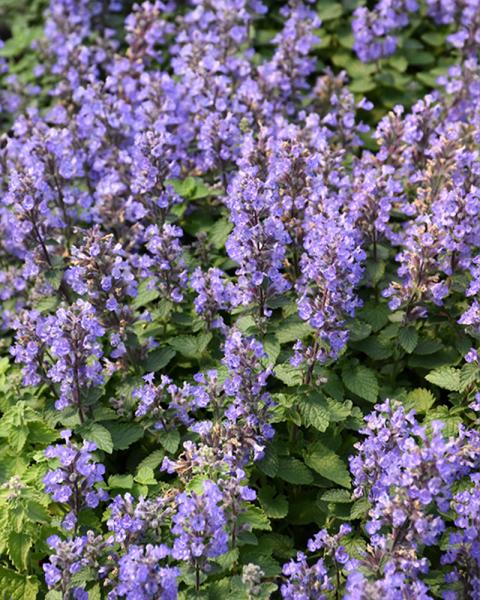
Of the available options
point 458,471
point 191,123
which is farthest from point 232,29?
point 458,471

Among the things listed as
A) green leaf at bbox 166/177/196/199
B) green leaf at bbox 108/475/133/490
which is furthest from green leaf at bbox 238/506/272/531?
green leaf at bbox 166/177/196/199

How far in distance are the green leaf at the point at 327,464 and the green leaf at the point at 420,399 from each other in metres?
0.63

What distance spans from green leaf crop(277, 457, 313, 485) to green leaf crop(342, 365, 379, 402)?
63 cm

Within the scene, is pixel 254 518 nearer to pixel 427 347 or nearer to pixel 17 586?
pixel 17 586

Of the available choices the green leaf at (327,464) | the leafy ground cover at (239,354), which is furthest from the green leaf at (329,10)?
the green leaf at (327,464)

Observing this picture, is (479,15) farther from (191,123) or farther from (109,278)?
(109,278)

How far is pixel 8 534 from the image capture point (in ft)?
17.0

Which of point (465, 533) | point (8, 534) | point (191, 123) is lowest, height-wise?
point (8, 534)

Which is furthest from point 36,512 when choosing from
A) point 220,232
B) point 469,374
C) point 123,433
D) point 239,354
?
point 469,374

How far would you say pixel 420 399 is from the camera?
5918 millimetres

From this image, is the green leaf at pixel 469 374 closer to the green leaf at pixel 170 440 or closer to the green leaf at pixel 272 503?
the green leaf at pixel 272 503

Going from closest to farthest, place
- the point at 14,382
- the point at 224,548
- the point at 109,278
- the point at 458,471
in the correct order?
the point at 224,548
the point at 458,471
the point at 109,278
the point at 14,382

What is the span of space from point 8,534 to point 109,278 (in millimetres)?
1733

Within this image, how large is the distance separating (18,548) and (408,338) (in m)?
2.91
